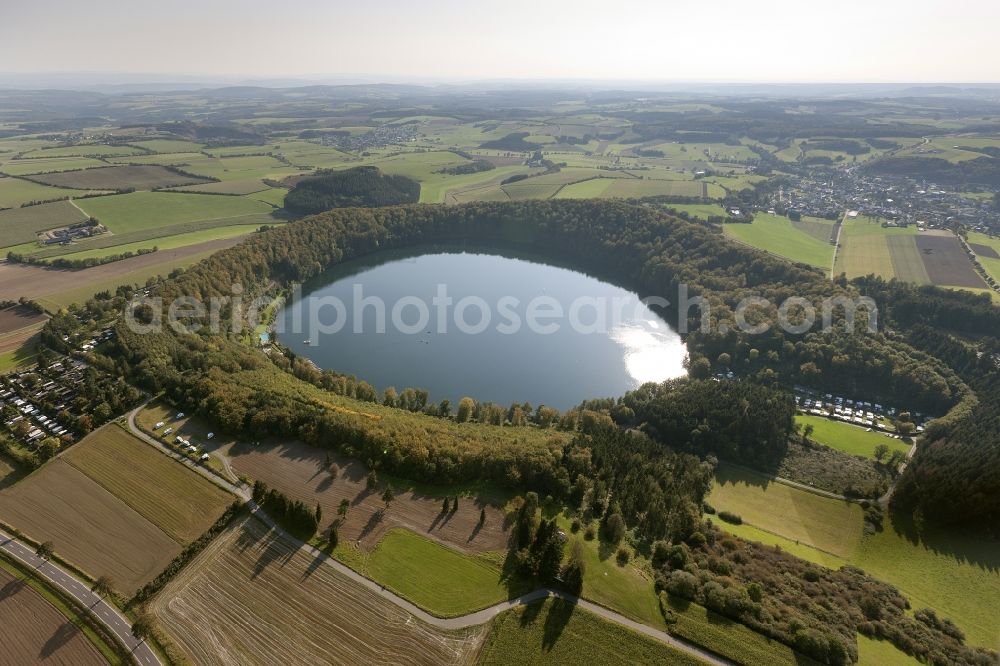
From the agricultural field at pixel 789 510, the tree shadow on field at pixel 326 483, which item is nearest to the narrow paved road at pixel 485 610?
the tree shadow on field at pixel 326 483

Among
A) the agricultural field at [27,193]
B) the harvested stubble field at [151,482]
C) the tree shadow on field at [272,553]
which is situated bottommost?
the tree shadow on field at [272,553]

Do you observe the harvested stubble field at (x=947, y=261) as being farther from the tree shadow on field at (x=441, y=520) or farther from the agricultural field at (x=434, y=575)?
the agricultural field at (x=434, y=575)

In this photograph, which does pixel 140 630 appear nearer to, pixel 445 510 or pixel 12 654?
pixel 12 654

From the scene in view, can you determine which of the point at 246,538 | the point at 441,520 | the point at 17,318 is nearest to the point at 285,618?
the point at 246,538

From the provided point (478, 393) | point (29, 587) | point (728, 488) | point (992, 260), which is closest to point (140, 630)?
point (29, 587)

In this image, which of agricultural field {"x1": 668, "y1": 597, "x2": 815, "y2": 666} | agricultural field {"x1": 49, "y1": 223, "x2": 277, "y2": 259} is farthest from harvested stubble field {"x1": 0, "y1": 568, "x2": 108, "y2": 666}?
agricultural field {"x1": 49, "y1": 223, "x2": 277, "y2": 259}

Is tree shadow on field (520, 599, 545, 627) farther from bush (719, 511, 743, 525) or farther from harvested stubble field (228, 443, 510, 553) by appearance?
bush (719, 511, 743, 525)

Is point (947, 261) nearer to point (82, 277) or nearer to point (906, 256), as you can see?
point (906, 256)
